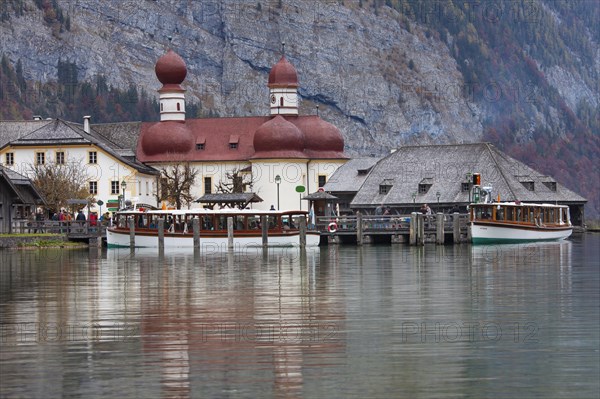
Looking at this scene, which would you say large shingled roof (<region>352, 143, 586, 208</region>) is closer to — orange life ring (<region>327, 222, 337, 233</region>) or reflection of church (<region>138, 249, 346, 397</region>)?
orange life ring (<region>327, 222, 337, 233</region>)

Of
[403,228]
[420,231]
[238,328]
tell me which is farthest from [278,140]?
[238,328]

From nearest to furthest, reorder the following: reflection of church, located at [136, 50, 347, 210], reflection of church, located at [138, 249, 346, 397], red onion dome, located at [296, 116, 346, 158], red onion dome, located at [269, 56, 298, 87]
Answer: reflection of church, located at [138, 249, 346, 397] → reflection of church, located at [136, 50, 347, 210] → red onion dome, located at [296, 116, 346, 158] → red onion dome, located at [269, 56, 298, 87]

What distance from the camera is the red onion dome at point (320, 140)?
134m

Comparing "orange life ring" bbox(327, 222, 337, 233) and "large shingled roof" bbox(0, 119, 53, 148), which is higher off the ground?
"large shingled roof" bbox(0, 119, 53, 148)

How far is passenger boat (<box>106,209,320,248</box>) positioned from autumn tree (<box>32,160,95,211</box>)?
15069 millimetres

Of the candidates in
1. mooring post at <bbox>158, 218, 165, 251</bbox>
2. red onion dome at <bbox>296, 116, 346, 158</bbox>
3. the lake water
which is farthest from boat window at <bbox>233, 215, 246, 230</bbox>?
red onion dome at <bbox>296, 116, 346, 158</bbox>

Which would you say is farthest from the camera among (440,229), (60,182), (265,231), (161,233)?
(60,182)

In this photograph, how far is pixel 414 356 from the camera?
3206cm

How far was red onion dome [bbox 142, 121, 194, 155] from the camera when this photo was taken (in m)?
134

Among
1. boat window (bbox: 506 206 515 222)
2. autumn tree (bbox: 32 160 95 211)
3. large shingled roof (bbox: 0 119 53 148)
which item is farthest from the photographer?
large shingled roof (bbox: 0 119 53 148)

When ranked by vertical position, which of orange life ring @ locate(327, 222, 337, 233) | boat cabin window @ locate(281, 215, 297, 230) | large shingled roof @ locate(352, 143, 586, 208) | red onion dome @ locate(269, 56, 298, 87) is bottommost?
orange life ring @ locate(327, 222, 337, 233)

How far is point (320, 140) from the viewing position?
135m

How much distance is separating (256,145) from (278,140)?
2.25m

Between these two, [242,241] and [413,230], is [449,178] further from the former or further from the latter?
[242,241]
